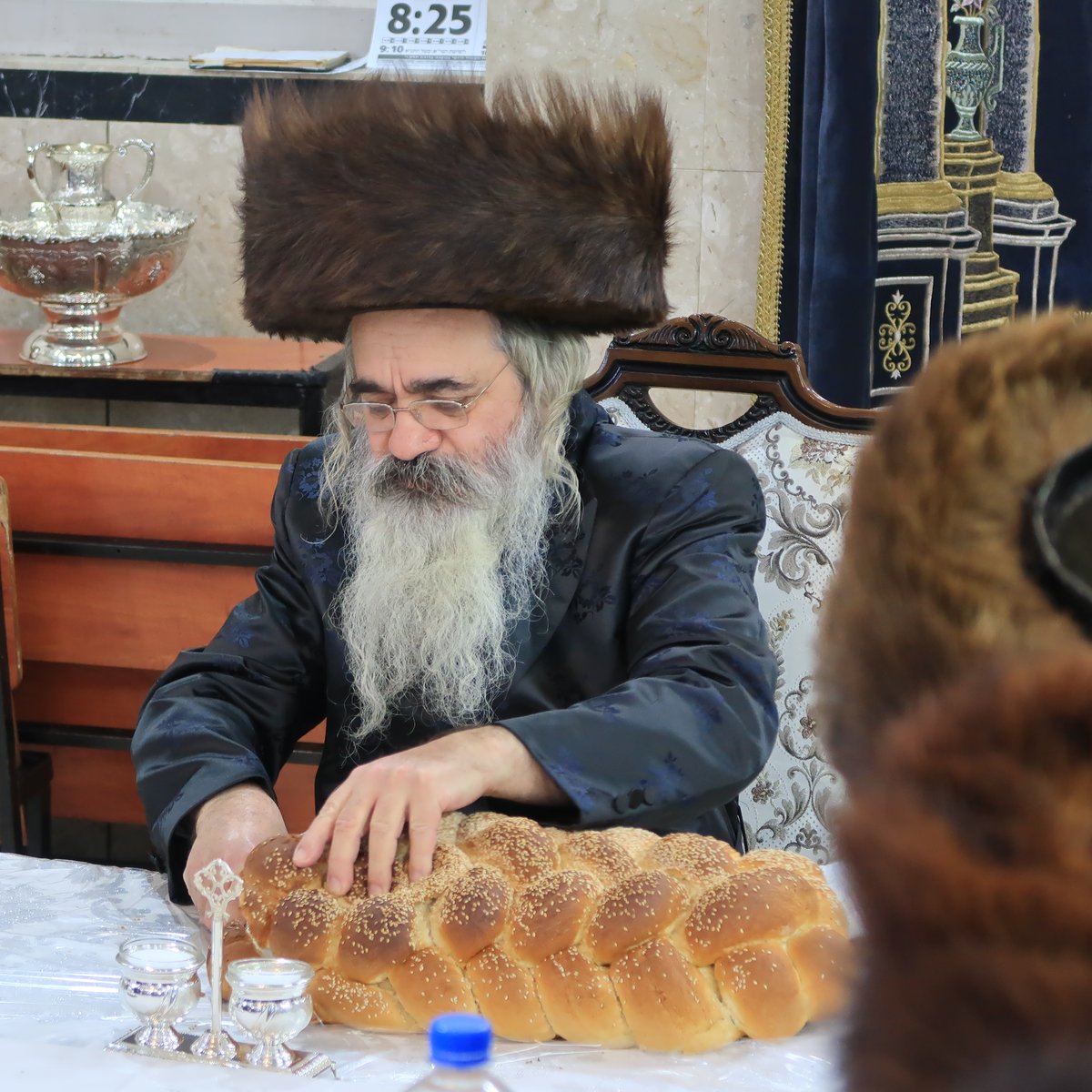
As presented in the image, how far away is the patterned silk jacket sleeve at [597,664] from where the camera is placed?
1576mm

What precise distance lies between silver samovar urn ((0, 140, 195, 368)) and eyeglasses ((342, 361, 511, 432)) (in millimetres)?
1888

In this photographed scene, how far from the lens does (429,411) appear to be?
187 cm

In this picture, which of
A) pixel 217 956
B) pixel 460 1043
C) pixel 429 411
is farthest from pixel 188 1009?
pixel 429 411

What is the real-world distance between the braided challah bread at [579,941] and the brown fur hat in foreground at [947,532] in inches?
31.0

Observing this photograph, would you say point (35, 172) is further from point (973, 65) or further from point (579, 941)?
point (579, 941)

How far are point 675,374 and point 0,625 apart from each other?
1257 mm

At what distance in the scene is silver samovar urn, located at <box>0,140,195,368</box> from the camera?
3.48 m

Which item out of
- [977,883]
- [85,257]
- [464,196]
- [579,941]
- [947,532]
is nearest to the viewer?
[977,883]

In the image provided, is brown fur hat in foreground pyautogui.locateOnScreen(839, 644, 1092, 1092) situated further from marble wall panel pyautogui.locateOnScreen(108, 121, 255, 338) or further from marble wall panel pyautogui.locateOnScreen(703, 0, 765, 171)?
marble wall panel pyautogui.locateOnScreen(108, 121, 255, 338)

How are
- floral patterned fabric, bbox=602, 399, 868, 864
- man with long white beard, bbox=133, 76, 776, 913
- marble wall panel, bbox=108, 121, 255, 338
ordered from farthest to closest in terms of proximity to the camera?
marble wall panel, bbox=108, 121, 255, 338 → floral patterned fabric, bbox=602, 399, 868, 864 → man with long white beard, bbox=133, 76, 776, 913

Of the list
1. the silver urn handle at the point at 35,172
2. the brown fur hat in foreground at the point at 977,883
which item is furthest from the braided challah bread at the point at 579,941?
the silver urn handle at the point at 35,172

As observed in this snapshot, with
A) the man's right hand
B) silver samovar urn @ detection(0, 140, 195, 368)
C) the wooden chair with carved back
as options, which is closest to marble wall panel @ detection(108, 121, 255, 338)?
silver samovar urn @ detection(0, 140, 195, 368)

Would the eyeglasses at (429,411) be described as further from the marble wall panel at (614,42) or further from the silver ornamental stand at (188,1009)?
the marble wall panel at (614,42)

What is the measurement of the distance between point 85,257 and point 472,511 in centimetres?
202
